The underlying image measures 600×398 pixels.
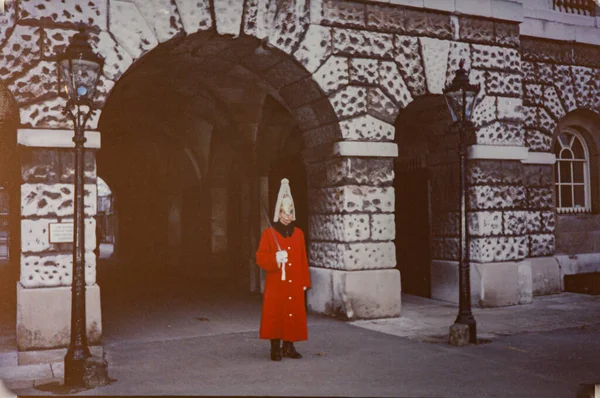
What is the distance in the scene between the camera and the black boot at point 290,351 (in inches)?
268

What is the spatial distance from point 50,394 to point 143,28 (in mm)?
4875

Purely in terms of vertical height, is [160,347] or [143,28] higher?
[143,28]

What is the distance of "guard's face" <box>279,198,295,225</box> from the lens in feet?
→ 22.3

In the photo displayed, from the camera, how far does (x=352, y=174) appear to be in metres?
9.34

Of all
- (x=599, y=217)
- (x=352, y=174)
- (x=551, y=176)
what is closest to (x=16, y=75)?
(x=352, y=174)

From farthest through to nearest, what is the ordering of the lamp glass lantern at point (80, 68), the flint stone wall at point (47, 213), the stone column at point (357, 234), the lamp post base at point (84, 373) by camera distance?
1. the stone column at point (357, 234)
2. the flint stone wall at point (47, 213)
3. the lamp glass lantern at point (80, 68)
4. the lamp post base at point (84, 373)

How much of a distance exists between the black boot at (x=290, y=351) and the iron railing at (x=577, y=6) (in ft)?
30.6

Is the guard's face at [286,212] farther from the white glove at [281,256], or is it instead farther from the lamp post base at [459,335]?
the lamp post base at [459,335]

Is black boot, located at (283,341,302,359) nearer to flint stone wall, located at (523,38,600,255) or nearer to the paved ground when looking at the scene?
the paved ground

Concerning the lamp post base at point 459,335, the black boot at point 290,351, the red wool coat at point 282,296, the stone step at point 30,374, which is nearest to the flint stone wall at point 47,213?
the stone step at point 30,374

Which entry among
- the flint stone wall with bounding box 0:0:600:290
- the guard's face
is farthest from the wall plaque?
the guard's face

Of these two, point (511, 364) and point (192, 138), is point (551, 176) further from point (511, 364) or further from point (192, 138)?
point (192, 138)

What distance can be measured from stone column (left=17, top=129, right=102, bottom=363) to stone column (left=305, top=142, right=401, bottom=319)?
11.8 ft

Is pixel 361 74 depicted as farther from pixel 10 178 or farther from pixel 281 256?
pixel 10 178
